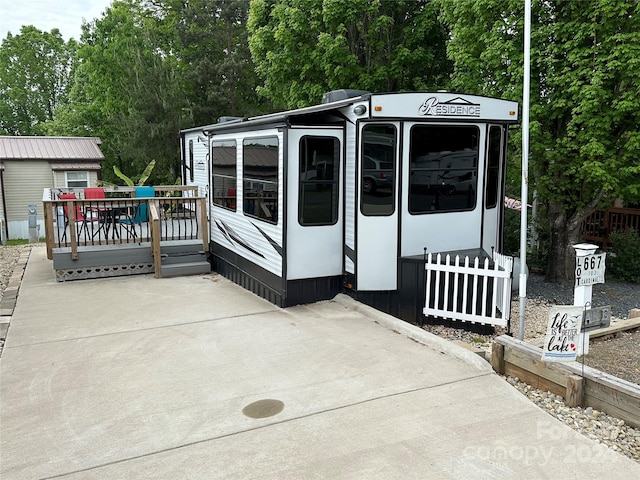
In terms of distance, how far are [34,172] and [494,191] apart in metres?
17.4

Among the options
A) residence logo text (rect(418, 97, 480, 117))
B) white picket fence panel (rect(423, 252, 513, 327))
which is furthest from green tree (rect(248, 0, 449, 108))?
white picket fence panel (rect(423, 252, 513, 327))

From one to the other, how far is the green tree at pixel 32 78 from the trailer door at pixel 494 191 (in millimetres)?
31615

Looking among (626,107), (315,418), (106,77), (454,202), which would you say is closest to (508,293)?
(454,202)

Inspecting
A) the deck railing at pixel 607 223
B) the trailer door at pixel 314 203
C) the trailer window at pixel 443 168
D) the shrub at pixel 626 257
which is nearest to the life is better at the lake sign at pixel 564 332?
the trailer window at pixel 443 168

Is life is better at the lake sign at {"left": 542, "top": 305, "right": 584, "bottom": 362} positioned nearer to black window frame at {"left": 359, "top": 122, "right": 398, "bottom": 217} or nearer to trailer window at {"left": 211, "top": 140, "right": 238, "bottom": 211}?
black window frame at {"left": 359, "top": 122, "right": 398, "bottom": 217}

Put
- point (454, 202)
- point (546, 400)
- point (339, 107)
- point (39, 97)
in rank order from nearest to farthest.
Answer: point (546, 400) → point (339, 107) → point (454, 202) → point (39, 97)

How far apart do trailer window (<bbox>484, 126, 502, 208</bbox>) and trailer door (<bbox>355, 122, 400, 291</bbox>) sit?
4.79 feet

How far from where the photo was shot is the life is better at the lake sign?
3.84 metres

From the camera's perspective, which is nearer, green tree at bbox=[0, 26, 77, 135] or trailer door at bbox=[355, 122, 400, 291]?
trailer door at bbox=[355, 122, 400, 291]

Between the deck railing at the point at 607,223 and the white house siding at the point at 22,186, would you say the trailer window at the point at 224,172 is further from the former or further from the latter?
the white house siding at the point at 22,186

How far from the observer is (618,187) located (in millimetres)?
8758

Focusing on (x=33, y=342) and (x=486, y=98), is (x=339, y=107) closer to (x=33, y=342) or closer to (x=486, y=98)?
(x=486, y=98)

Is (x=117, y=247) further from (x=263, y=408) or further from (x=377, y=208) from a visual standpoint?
(x=263, y=408)

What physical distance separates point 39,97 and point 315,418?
35820 millimetres
